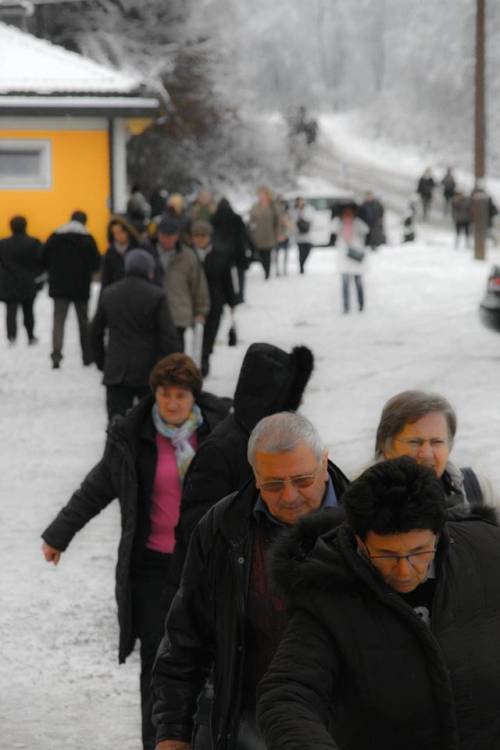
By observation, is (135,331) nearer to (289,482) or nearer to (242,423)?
(242,423)

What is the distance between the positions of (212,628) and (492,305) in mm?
14912

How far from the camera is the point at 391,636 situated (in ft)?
11.6

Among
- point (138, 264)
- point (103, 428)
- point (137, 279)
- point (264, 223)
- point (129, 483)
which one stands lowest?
point (103, 428)

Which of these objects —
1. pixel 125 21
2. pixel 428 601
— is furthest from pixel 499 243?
pixel 428 601

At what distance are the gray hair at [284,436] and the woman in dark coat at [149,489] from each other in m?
1.93

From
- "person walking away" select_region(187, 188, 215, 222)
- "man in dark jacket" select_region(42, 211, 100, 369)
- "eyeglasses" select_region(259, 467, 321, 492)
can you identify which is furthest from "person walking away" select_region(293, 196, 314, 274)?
"eyeglasses" select_region(259, 467, 321, 492)

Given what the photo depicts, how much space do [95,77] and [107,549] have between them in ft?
66.6

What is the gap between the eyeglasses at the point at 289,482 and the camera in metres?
4.46

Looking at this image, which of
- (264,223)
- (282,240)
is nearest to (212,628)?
(264,223)

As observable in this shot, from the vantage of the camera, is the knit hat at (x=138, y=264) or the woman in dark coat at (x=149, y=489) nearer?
the woman in dark coat at (x=149, y=489)

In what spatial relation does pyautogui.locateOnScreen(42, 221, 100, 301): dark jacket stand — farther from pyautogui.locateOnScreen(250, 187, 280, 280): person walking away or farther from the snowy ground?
pyautogui.locateOnScreen(250, 187, 280, 280): person walking away

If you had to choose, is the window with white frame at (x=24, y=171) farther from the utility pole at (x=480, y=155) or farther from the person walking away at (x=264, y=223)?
the utility pole at (x=480, y=155)

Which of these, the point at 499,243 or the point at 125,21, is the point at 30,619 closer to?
the point at 499,243

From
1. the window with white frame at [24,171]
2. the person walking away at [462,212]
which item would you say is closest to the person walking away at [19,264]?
the window with white frame at [24,171]
